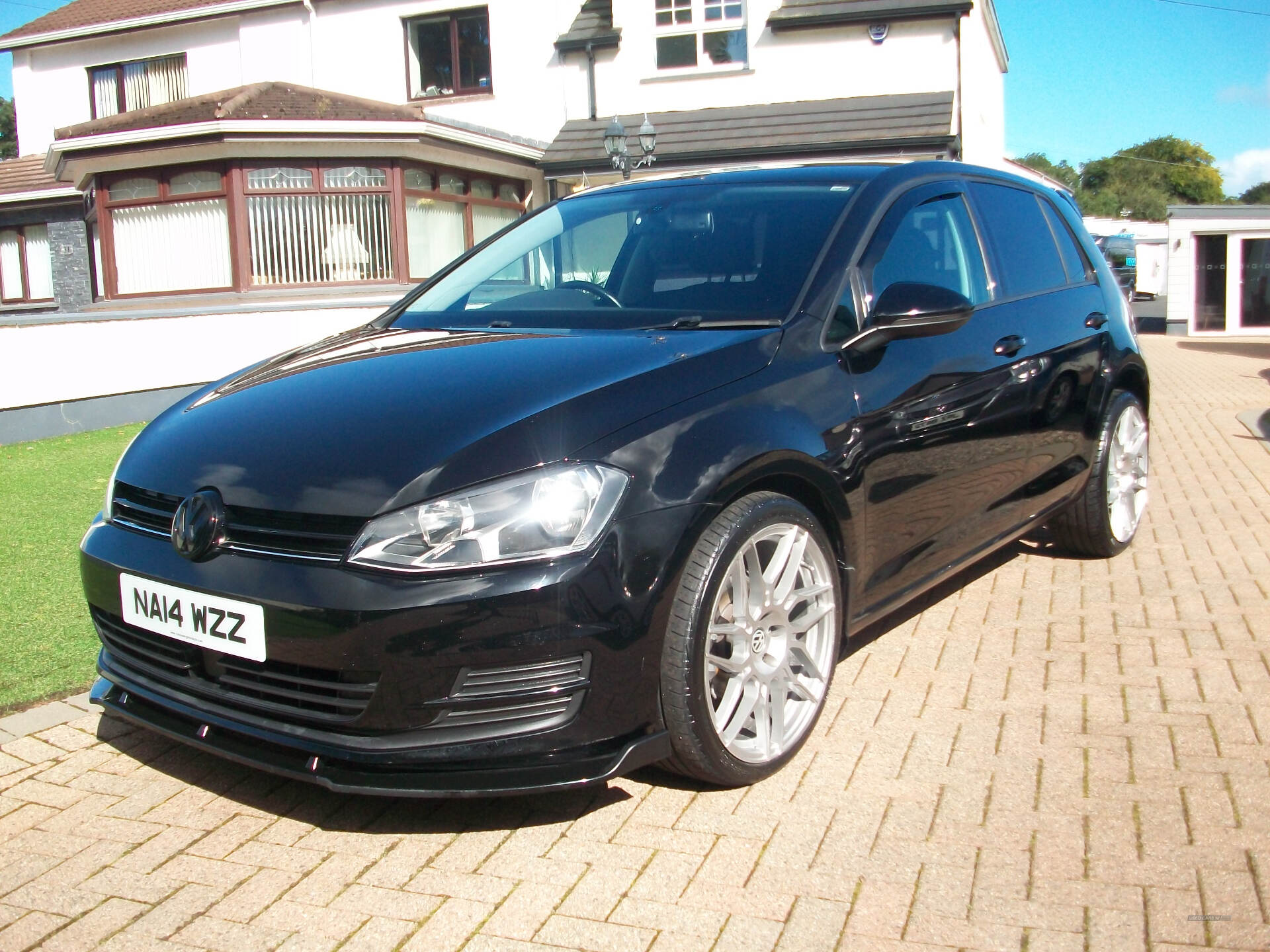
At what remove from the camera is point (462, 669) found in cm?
268

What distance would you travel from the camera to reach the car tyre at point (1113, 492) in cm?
534

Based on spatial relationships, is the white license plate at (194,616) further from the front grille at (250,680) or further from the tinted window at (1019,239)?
the tinted window at (1019,239)

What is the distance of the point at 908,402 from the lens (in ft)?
12.3

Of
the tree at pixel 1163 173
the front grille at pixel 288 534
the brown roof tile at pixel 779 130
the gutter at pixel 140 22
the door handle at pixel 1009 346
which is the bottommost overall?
the front grille at pixel 288 534

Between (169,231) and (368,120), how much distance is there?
143 inches

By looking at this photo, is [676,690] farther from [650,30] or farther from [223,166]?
[650,30]

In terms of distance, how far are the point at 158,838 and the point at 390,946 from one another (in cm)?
86

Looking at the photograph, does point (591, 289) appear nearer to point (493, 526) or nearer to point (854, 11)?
point (493, 526)

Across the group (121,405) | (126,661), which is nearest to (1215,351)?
(121,405)

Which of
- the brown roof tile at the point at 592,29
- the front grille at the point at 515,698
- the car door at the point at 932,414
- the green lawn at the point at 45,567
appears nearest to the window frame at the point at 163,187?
the brown roof tile at the point at 592,29

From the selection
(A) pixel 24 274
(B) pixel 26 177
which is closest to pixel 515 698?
(B) pixel 26 177

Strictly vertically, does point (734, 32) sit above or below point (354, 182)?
above

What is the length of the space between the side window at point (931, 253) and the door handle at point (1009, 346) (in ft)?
0.57

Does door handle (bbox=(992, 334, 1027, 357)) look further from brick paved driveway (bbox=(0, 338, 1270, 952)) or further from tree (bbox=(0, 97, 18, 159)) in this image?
tree (bbox=(0, 97, 18, 159))
